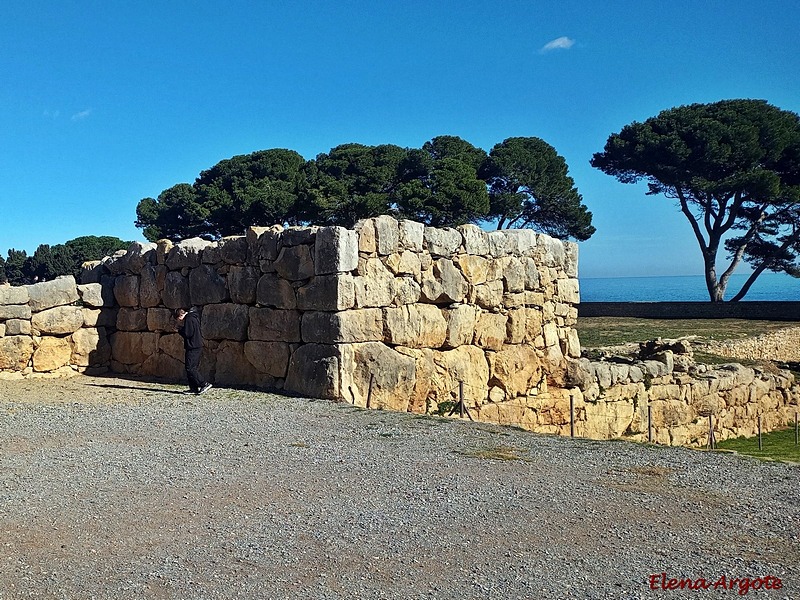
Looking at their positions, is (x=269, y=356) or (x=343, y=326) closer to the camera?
(x=343, y=326)

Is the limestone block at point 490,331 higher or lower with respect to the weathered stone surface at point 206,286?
lower

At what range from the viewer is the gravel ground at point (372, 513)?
15.1 feet

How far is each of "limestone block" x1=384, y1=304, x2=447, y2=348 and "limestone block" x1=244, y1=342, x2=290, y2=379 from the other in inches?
59.7

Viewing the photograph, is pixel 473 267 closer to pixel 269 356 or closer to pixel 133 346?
pixel 269 356

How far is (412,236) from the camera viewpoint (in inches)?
467

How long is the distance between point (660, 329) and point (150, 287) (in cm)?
1920

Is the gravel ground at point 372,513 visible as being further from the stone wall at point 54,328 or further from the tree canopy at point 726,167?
the tree canopy at point 726,167

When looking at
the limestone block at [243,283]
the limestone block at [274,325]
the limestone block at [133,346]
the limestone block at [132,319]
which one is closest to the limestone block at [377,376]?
the limestone block at [274,325]

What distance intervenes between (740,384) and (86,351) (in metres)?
12.7

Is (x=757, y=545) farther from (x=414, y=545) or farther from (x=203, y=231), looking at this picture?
(x=203, y=231)

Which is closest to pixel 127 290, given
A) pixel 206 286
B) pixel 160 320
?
pixel 160 320

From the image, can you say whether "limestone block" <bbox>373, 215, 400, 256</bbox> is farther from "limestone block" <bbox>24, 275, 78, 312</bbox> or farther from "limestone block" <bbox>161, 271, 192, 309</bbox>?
"limestone block" <bbox>24, 275, 78, 312</bbox>

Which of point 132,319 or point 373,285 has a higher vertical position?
point 373,285

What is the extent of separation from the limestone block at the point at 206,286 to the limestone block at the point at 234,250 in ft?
1.14
